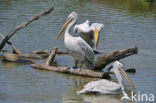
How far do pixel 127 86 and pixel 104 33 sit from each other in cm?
617

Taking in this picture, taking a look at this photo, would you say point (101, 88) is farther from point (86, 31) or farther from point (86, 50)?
point (86, 31)

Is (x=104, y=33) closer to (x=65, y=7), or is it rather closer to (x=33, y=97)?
(x=65, y=7)

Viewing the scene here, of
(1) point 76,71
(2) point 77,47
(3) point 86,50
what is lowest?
(1) point 76,71

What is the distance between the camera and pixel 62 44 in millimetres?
13805

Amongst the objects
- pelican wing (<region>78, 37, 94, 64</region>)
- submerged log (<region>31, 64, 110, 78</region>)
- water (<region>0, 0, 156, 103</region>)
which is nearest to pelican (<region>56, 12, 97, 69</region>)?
pelican wing (<region>78, 37, 94, 64</region>)

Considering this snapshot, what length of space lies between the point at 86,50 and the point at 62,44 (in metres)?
3.34

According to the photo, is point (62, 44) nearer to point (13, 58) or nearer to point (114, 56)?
point (13, 58)

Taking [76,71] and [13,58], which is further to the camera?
[13,58]

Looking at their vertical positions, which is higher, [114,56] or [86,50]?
[86,50]

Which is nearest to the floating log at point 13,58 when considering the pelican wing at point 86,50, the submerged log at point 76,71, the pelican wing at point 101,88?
the submerged log at point 76,71

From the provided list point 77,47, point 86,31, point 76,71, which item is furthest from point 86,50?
point 86,31

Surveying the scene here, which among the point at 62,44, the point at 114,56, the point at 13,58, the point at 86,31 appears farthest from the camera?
the point at 62,44

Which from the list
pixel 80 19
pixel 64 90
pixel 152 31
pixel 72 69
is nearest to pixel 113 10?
pixel 80 19

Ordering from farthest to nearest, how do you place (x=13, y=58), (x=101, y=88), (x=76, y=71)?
(x=13, y=58)
(x=76, y=71)
(x=101, y=88)
